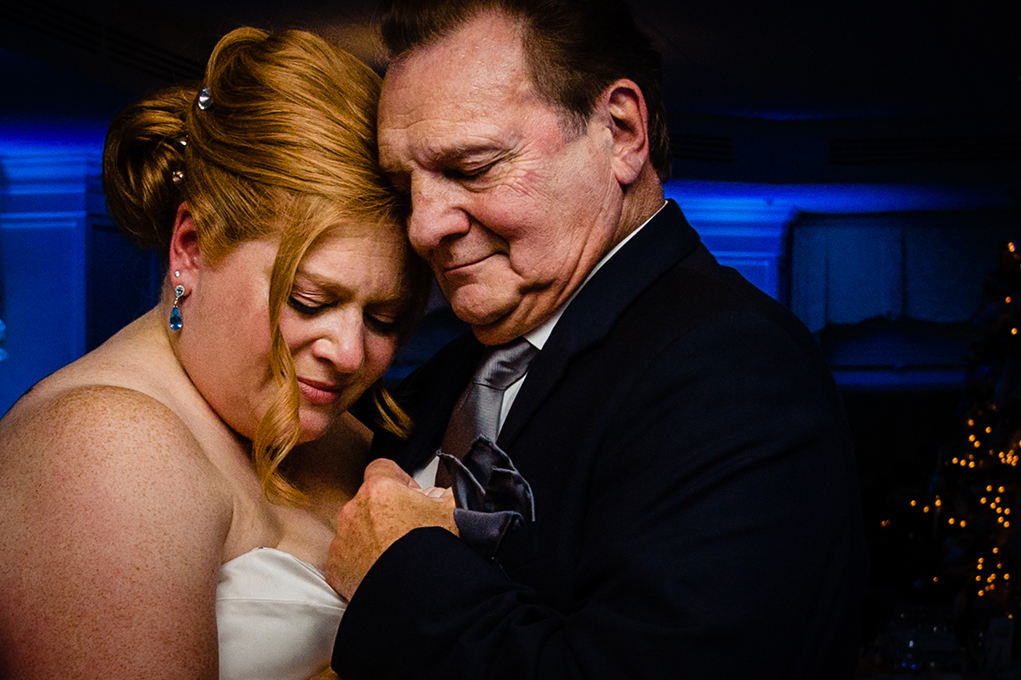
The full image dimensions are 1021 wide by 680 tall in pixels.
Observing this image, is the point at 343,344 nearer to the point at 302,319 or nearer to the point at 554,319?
A: the point at 302,319

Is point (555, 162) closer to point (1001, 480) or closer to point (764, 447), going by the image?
point (764, 447)

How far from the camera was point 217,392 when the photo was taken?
1.61 meters

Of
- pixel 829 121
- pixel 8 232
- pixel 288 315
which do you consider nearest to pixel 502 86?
pixel 288 315

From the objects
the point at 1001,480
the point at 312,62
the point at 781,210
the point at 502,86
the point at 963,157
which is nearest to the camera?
the point at 502,86

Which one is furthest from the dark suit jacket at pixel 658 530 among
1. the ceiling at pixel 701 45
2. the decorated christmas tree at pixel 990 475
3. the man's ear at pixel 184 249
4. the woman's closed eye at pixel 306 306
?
the decorated christmas tree at pixel 990 475

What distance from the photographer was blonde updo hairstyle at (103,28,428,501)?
153 centimetres

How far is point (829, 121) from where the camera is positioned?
7.42m

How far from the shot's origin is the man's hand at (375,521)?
4.61 ft

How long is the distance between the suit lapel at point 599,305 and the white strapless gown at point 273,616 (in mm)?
386

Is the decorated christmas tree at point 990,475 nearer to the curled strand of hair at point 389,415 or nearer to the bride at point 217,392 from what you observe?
the curled strand of hair at point 389,415

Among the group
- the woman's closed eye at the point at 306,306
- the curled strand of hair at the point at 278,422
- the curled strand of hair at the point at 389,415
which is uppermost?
the woman's closed eye at the point at 306,306

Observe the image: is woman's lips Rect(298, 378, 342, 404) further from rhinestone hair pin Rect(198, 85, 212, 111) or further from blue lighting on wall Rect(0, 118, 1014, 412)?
A: blue lighting on wall Rect(0, 118, 1014, 412)

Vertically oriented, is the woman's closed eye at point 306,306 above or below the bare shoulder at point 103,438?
above

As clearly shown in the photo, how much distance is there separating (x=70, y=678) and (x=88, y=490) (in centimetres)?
23
